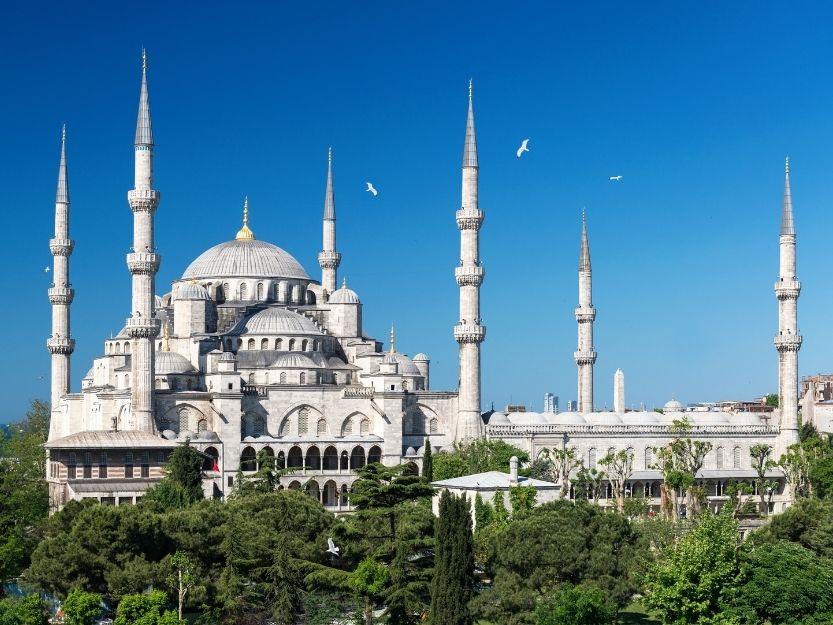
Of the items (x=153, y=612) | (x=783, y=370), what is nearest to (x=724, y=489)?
(x=783, y=370)

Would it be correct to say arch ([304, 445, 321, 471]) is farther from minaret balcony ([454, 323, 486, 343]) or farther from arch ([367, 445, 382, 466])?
minaret balcony ([454, 323, 486, 343])

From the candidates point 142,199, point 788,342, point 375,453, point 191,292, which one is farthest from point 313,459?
point 788,342

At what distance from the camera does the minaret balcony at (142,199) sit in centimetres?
5922

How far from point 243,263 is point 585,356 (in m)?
15.2

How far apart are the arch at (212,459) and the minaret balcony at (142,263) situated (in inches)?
266

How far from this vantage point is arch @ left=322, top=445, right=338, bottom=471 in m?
61.8

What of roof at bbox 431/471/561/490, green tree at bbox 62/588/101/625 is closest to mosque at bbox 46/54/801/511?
roof at bbox 431/471/561/490

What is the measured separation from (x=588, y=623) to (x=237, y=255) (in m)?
37.7

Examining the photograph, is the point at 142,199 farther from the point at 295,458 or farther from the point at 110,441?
the point at 295,458

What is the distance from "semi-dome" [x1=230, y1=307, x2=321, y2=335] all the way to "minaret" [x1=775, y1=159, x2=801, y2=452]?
18867mm

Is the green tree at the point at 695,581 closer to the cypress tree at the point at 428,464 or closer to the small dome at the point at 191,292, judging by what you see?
the cypress tree at the point at 428,464

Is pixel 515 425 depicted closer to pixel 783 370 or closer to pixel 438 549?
pixel 783 370

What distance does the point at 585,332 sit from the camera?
7044cm

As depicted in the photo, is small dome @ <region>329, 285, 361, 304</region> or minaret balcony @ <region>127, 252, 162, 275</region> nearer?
minaret balcony @ <region>127, 252, 162, 275</region>
